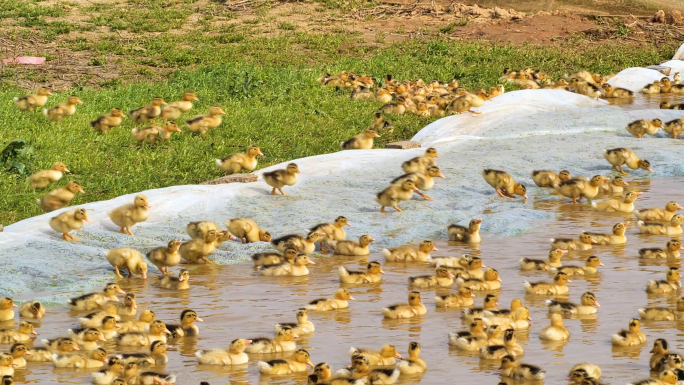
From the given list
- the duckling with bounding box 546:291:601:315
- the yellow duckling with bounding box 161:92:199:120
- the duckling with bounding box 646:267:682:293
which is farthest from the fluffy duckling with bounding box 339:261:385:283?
the yellow duckling with bounding box 161:92:199:120

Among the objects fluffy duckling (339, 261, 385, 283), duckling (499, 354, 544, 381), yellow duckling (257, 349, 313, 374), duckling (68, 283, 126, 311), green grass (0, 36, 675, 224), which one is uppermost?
duckling (499, 354, 544, 381)

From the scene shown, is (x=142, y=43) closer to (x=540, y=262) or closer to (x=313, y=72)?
(x=313, y=72)

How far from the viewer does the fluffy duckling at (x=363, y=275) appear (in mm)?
10250

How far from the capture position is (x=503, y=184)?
1346 centimetres

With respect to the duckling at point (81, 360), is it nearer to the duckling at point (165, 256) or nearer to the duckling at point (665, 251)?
the duckling at point (165, 256)

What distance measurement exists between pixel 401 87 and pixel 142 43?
679cm

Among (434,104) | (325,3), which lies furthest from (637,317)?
(325,3)

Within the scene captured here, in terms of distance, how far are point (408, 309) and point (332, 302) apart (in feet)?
2.15

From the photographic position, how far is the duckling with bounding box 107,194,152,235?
1128 cm

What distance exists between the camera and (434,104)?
18531 millimetres

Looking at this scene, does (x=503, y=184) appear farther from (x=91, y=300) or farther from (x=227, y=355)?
(x=227, y=355)

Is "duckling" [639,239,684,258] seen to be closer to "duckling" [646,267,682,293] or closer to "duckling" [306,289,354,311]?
"duckling" [646,267,682,293]

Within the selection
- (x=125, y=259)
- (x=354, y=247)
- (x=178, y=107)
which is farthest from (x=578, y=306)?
(x=178, y=107)

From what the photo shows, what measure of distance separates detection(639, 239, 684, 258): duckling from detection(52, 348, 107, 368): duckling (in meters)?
5.64
